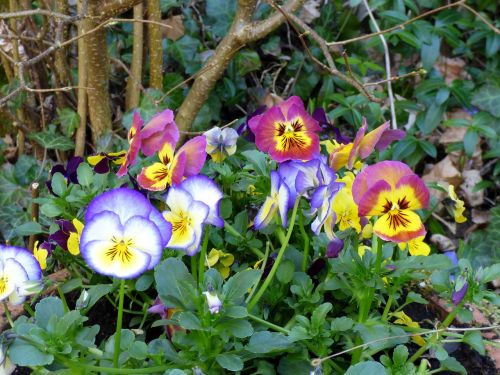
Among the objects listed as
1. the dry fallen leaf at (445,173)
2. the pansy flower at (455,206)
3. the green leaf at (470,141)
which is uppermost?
the pansy flower at (455,206)

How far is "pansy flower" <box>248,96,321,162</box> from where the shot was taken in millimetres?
1071

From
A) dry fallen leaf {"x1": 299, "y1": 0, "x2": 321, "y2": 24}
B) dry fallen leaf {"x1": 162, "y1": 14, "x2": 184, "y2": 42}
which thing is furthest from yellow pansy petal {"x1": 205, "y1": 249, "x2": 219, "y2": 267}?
dry fallen leaf {"x1": 299, "y1": 0, "x2": 321, "y2": 24}

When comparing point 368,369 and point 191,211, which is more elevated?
point 191,211

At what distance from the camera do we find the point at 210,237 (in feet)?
3.95

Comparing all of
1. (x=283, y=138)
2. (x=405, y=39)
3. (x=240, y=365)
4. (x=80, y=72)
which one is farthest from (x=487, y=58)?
(x=240, y=365)

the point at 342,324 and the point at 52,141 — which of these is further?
the point at 52,141

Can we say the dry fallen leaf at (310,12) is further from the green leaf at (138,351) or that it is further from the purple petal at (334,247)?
the green leaf at (138,351)

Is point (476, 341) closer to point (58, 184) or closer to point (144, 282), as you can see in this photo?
point (144, 282)

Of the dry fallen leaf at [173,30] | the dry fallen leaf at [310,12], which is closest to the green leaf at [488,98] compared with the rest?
the dry fallen leaf at [310,12]

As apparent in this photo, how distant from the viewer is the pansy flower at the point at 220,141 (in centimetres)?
119

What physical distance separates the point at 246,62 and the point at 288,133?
1.16 metres

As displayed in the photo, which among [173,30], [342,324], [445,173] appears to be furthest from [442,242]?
[342,324]

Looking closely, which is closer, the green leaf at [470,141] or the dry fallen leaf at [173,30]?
the green leaf at [470,141]

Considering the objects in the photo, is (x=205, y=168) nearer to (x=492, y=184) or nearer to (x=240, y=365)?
(x=240, y=365)
